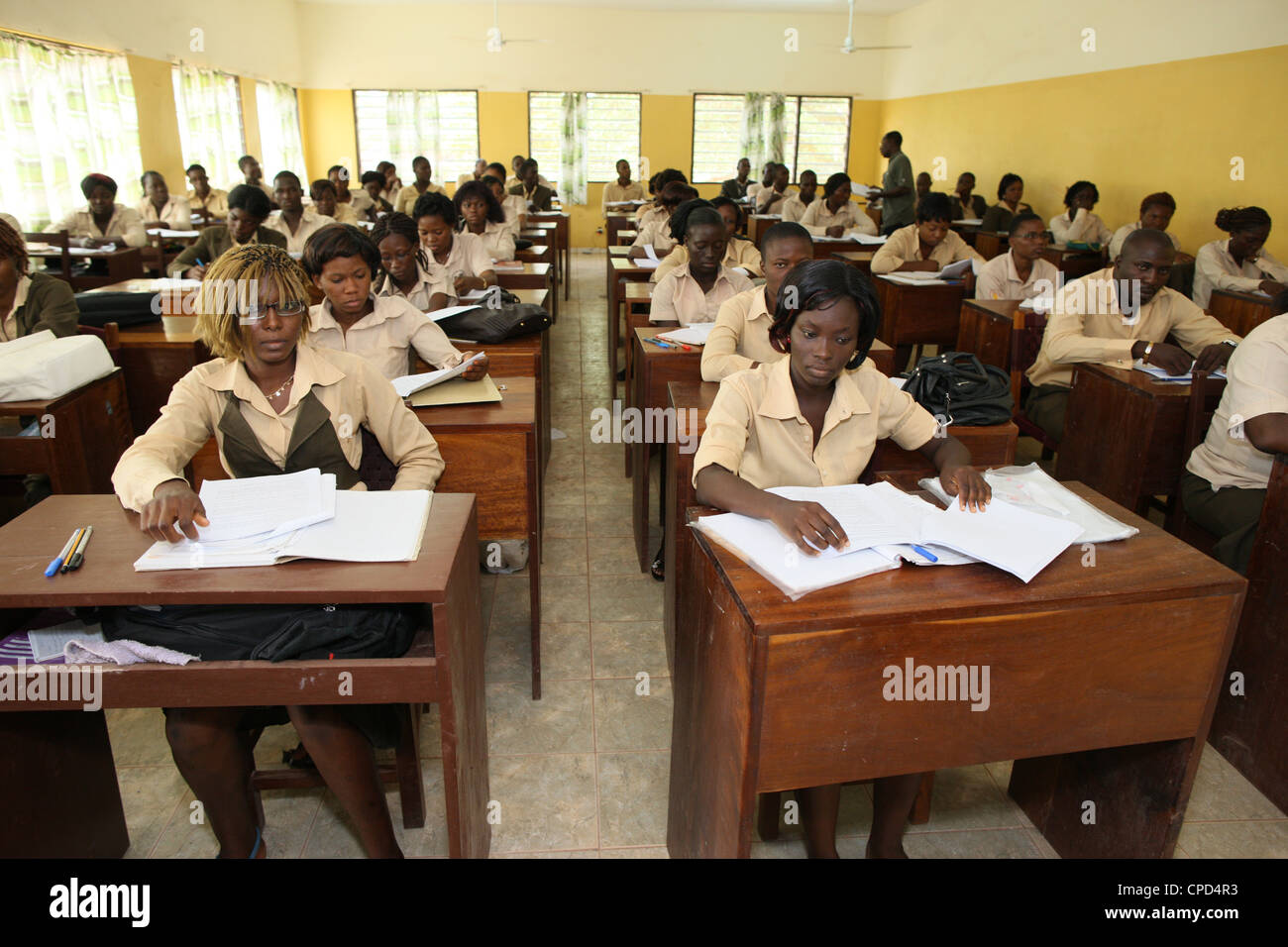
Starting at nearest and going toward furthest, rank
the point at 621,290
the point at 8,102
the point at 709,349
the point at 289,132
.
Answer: the point at 709,349, the point at 621,290, the point at 8,102, the point at 289,132

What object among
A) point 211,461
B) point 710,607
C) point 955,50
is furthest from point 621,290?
point 955,50

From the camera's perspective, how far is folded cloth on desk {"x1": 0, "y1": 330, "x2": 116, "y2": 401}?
2453 mm

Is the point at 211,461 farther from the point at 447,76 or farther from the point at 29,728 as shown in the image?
the point at 447,76

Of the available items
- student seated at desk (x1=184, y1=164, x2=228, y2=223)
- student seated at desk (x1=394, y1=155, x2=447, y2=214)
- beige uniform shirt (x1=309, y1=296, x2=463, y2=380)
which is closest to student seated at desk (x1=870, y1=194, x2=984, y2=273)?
beige uniform shirt (x1=309, y1=296, x2=463, y2=380)

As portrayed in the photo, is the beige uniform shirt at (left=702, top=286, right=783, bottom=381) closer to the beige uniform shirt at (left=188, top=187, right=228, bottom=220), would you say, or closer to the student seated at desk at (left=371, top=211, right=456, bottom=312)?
A: the student seated at desk at (left=371, top=211, right=456, bottom=312)

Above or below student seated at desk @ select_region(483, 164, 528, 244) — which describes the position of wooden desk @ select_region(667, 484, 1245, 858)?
below

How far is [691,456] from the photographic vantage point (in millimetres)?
2291

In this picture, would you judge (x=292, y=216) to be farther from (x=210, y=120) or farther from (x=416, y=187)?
(x=210, y=120)

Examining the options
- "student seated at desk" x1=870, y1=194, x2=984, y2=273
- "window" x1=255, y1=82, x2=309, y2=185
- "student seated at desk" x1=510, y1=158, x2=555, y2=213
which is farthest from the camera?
"window" x1=255, y1=82, x2=309, y2=185

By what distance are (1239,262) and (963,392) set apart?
419cm

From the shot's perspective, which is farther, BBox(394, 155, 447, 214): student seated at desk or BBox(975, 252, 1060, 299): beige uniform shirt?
BBox(394, 155, 447, 214): student seated at desk

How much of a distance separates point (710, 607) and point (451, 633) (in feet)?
1.33

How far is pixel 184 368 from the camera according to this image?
3.20 metres

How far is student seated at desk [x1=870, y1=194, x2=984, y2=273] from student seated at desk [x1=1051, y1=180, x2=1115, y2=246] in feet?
7.84
